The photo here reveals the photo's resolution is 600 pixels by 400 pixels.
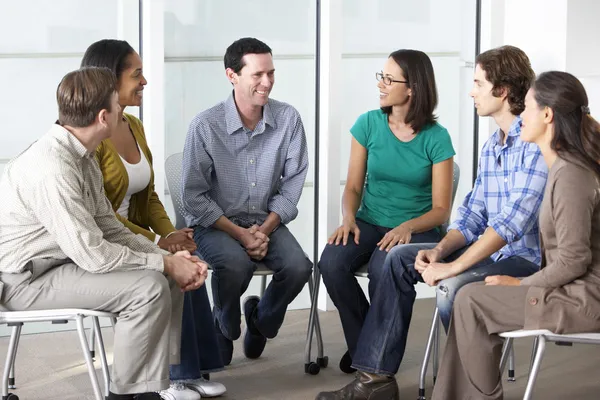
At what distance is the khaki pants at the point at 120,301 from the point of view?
2.92 m

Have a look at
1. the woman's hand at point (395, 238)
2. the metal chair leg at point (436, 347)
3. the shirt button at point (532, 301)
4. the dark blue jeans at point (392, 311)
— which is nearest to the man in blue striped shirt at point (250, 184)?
the woman's hand at point (395, 238)

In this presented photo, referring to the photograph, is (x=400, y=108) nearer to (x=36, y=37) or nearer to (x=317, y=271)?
(x=317, y=271)

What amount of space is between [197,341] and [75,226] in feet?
2.90

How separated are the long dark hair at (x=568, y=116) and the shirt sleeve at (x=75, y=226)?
135 cm

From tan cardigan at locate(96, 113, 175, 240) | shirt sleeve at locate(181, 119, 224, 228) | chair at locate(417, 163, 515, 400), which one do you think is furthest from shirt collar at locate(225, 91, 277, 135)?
chair at locate(417, 163, 515, 400)

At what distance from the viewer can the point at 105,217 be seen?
317 cm

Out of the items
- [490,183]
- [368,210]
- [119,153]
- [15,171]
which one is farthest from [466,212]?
[15,171]

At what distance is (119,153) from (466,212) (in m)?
1.33

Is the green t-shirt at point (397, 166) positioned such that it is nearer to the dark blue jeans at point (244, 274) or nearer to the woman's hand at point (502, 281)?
the dark blue jeans at point (244, 274)

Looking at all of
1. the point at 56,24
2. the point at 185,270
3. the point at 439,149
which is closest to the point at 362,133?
the point at 439,149

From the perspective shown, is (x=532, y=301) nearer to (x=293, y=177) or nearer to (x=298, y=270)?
(x=298, y=270)

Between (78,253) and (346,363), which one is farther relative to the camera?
(346,363)

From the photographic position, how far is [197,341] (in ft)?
11.6

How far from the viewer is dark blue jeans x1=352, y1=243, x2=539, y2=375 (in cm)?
330
